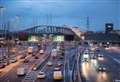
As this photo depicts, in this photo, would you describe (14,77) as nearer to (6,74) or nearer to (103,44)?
(6,74)

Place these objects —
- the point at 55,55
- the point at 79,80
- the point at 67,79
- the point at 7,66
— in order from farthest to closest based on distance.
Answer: the point at 55,55
the point at 7,66
the point at 67,79
the point at 79,80

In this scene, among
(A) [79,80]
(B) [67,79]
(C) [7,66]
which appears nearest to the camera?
(A) [79,80]

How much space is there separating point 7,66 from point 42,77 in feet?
66.9

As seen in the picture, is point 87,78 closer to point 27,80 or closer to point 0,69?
point 27,80

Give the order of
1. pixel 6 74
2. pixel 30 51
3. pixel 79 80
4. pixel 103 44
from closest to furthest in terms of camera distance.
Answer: pixel 79 80
pixel 6 74
pixel 30 51
pixel 103 44

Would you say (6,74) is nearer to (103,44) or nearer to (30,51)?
(30,51)

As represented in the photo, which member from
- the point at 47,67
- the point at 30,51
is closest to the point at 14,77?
the point at 47,67

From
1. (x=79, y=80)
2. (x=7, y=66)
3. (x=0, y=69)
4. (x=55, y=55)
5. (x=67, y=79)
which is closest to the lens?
(x=79, y=80)

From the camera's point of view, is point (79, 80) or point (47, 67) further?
point (47, 67)

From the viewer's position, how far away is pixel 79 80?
58.6 metres

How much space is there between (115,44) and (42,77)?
438 feet

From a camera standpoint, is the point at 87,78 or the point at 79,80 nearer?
the point at 79,80

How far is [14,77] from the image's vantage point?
66062 millimetres

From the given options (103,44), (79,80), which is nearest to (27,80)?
(79,80)
